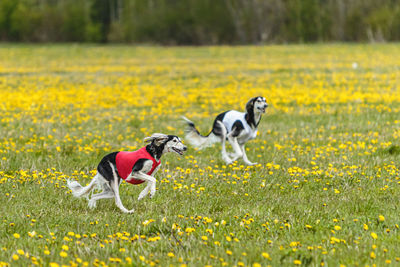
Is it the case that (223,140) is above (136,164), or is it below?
below

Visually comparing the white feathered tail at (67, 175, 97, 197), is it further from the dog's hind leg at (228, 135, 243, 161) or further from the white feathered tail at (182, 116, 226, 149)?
the white feathered tail at (182, 116, 226, 149)

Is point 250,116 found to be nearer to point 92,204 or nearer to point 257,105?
point 257,105

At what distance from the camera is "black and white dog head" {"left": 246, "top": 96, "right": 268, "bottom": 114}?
8031 millimetres

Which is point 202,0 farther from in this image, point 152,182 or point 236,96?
point 152,182

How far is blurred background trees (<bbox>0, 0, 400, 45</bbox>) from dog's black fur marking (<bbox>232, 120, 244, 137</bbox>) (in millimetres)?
53774

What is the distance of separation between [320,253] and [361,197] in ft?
6.28

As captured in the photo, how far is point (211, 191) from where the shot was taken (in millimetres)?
6445

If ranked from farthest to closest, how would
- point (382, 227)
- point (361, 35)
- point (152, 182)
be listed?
1. point (361, 35)
2. point (152, 182)
3. point (382, 227)

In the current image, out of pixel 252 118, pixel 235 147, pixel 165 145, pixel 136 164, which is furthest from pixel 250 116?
pixel 136 164

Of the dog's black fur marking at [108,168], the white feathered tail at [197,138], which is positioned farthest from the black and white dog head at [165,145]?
the white feathered tail at [197,138]

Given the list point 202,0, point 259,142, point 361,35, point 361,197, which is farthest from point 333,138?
point 202,0

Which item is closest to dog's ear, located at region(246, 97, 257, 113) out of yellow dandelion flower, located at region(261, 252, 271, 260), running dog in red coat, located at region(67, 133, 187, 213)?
running dog in red coat, located at region(67, 133, 187, 213)

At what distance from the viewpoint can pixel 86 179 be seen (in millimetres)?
6977

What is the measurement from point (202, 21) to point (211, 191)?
70846 millimetres
